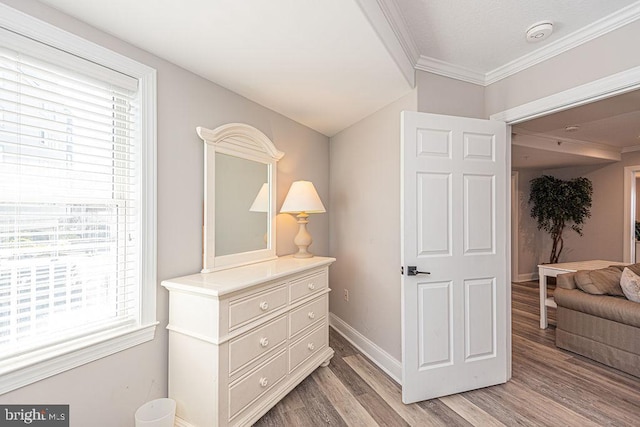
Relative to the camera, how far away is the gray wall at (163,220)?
145 cm

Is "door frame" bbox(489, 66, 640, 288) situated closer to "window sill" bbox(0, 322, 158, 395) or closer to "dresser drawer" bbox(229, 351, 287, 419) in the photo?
"dresser drawer" bbox(229, 351, 287, 419)

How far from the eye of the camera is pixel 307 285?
2.35 metres

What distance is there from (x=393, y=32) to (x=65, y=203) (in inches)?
77.3

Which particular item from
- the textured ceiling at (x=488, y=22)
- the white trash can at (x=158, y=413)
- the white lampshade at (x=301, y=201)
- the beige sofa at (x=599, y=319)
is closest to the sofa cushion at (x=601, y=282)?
the beige sofa at (x=599, y=319)

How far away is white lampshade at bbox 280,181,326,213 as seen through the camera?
2553 mm

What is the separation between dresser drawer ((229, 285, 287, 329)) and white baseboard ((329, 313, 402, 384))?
1.08 meters

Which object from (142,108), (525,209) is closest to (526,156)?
(525,209)

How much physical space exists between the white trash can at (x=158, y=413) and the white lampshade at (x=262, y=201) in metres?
1.36

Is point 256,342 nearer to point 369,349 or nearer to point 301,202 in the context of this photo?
point 301,202

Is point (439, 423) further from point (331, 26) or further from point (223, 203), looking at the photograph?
point (331, 26)

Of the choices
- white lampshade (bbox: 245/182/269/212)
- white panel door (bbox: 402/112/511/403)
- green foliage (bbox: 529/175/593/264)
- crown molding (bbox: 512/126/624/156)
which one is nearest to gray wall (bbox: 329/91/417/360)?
white panel door (bbox: 402/112/511/403)

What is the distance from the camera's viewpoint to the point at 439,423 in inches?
75.4

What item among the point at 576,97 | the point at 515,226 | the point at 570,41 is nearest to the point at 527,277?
the point at 515,226

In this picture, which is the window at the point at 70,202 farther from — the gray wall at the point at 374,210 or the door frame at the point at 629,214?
the door frame at the point at 629,214
